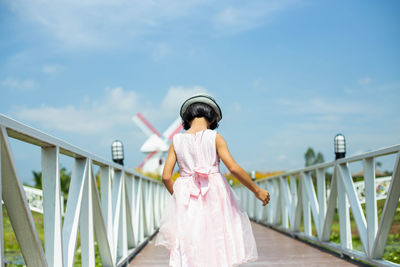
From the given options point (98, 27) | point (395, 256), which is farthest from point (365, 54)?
point (395, 256)

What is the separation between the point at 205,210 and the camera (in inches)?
128

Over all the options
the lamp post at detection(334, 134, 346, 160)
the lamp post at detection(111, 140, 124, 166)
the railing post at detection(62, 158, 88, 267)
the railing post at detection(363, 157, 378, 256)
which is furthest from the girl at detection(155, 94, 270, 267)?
the lamp post at detection(111, 140, 124, 166)

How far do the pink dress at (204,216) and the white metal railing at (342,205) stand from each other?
50.3 inches

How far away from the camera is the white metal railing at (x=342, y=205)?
416 cm

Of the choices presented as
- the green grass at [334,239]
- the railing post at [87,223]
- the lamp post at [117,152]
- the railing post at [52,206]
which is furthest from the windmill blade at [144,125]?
the railing post at [52,206]

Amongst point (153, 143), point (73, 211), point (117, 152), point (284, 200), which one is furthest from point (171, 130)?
point (73, 211)

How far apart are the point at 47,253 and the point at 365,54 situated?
13571mm

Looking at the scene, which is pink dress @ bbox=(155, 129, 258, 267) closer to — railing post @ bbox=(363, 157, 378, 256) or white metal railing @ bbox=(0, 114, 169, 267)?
white metal railing @ bbox=(0, 114, 169, 267)

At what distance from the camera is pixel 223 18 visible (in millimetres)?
10141

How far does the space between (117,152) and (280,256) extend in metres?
2.12

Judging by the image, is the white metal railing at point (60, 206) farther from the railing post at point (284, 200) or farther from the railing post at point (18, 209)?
the railing post at point (284, 200)

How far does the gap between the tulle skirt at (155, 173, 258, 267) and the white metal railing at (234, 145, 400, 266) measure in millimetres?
1257

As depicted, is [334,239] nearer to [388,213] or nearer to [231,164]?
[388,213]

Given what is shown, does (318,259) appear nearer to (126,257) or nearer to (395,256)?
(395,256)
